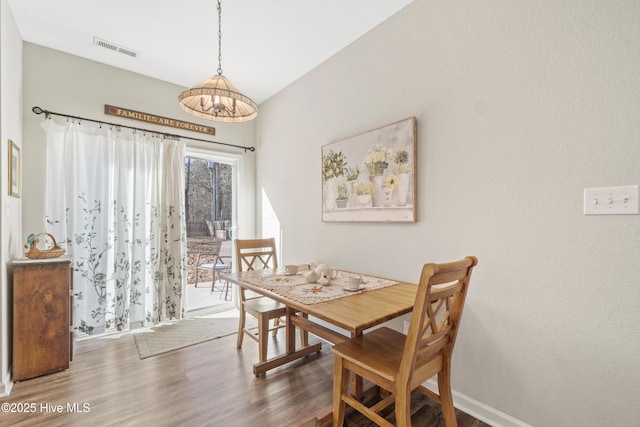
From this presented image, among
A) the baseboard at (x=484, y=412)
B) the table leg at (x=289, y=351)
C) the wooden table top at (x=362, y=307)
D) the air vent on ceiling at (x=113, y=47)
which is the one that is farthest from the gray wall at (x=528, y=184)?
the air vent on ceiling at (x=113, y=47)

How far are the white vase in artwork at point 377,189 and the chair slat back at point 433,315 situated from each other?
101 centimetres

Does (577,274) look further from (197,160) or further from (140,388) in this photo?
(197,160)

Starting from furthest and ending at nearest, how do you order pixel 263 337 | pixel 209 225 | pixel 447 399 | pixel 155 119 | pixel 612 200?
pixel 209 225, pixel 155 119, pixel 263 337, pixel 447 399, pixel 612 200

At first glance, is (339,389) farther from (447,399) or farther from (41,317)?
(41,317)

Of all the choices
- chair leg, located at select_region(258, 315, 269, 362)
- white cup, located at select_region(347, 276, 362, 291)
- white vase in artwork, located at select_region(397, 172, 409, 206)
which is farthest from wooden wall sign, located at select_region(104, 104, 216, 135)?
white cup, located at select_region(347, 276, 362, 291)

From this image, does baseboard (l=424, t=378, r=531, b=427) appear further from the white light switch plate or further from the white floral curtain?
the white floral curtain

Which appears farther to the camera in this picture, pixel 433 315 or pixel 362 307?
pixel 362 307

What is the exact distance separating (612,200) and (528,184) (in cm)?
33

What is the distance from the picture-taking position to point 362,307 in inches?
58.3

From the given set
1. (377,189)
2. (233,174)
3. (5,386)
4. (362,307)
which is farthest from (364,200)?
(5,386)

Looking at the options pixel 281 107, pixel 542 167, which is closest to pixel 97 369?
pixel 281 107

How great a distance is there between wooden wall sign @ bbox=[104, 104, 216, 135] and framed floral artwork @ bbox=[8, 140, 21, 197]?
88cm

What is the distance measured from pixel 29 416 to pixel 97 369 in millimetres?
524

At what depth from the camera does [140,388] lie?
1.97 metres
